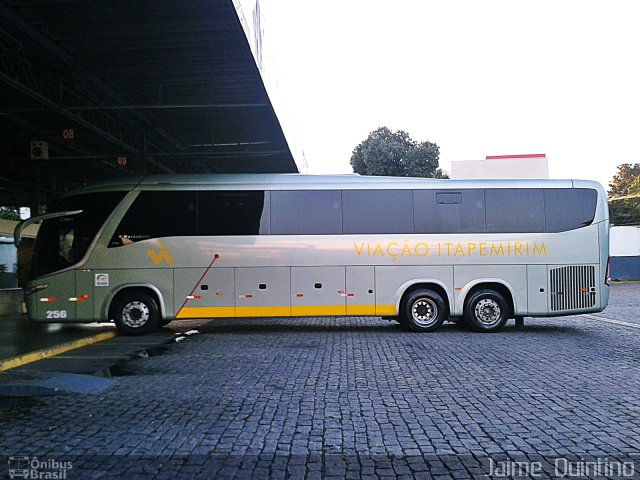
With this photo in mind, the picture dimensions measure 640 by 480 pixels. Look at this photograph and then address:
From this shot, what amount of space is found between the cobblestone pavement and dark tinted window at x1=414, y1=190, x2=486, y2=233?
3514 mm

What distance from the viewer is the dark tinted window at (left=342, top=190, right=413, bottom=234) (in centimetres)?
1323

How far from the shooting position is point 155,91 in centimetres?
1620

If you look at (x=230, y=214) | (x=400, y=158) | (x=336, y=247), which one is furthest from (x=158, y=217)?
(x=400, y=158)

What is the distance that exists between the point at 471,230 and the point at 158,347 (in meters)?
7.08

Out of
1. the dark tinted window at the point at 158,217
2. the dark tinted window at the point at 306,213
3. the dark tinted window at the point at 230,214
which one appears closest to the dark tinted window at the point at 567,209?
the dark tinted window at the point at 306,213

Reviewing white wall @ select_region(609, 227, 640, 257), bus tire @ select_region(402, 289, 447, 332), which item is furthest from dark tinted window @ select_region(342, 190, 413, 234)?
white wall @ select_region(609, 227, 640, 257)

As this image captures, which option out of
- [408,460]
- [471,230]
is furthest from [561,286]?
[408,460]

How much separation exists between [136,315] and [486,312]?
763 centimetres

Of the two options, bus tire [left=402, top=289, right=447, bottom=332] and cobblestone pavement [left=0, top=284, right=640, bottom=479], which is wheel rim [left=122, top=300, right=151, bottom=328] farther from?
bus tire [left=402, top=289, right=447, bottom=332]

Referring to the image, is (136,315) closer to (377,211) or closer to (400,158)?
(377,211)

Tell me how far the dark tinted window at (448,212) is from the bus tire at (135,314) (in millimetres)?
6071

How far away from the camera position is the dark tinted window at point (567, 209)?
522 inches

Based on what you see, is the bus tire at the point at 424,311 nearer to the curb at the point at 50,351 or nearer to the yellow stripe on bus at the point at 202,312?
the yellow stripe on bus at the point at 202,312

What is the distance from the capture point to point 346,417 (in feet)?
19.6
